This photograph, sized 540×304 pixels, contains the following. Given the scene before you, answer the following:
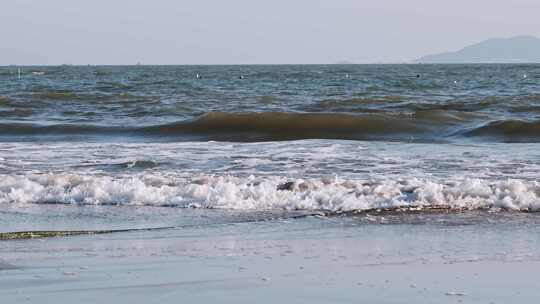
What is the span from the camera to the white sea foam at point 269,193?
944 cm

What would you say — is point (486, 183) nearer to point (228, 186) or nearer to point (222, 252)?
point (228, 186)

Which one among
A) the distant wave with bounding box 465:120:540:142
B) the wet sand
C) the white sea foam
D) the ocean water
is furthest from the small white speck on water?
the distant wave with bounding box 465:120:540:142

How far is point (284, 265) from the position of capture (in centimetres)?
630

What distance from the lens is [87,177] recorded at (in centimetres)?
Result: 1113

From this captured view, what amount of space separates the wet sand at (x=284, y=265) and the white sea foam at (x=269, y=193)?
1118 mm

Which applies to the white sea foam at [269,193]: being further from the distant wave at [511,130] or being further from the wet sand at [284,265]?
the distant wave at [511,130]

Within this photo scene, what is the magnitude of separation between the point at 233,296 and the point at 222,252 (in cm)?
147

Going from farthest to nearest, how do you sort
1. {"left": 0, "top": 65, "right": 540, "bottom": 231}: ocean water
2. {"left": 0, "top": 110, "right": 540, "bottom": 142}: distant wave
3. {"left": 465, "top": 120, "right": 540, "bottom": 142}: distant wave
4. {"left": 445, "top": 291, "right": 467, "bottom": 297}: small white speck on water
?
1. {"left": 0, "top": 110, "right": 540, "bottom": 142}: distant wave
2. {"left": 465, "top": 120, "right": 540, "bottom": 142}: distant wave
3. {"left": 0, "top": 65, "right": 540, "bottom": 231}: ocean water
4. {"left": 445, "top": 291, "right": 467, "bottom": 297}: small white speck on water

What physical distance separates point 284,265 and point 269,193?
142 inches

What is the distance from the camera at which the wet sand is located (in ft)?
17.7

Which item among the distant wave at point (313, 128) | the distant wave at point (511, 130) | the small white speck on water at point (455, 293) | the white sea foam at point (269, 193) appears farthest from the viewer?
the distant wave at point (313, 128)

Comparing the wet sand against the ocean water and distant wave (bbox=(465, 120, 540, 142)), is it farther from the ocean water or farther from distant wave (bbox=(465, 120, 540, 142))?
distant wave (bbox=(465, 120, 540, 142))

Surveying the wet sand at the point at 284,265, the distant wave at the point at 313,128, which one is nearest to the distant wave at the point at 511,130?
the distant wave at the point at 313,128

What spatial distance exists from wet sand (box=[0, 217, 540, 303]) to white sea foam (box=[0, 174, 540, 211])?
3.67 ft
